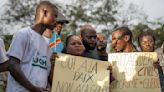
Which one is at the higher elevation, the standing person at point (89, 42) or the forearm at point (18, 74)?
the standing person at point (89, 42)

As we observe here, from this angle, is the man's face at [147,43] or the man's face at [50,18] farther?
the man's face at [147,43]

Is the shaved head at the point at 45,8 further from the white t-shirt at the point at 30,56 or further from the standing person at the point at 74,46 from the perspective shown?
the standing person at the point at 74,46

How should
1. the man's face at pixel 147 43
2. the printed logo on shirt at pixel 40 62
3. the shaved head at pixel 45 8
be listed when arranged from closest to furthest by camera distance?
the printed logo on shirt at pixel 40 62, the shaved head at pixel 45 8, the man's face at pixel 147 43

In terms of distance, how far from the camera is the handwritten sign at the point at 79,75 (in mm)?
4465

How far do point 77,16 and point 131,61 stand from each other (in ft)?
78.7

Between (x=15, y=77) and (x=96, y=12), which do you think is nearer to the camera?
(x=15, y=77)

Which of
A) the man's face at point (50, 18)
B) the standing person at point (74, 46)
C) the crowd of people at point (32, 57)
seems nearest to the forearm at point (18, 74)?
the crowd of people at point (32, 57)

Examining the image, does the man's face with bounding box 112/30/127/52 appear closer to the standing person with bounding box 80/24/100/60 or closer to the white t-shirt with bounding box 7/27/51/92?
the standing person with bounding box 80/24/100/60

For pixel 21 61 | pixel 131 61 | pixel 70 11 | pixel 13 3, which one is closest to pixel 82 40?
pixel 131 61

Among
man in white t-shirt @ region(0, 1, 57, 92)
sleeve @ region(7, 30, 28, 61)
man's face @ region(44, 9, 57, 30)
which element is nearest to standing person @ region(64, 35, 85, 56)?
man in white t-shirt @ region(0, 1, 57, 92)

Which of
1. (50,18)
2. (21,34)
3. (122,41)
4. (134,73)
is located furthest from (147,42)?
(21,34)

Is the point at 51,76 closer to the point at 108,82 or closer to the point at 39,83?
the point at 39,83

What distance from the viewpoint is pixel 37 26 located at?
4145mm

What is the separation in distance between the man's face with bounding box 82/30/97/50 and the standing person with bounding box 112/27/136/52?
0.76 ft
